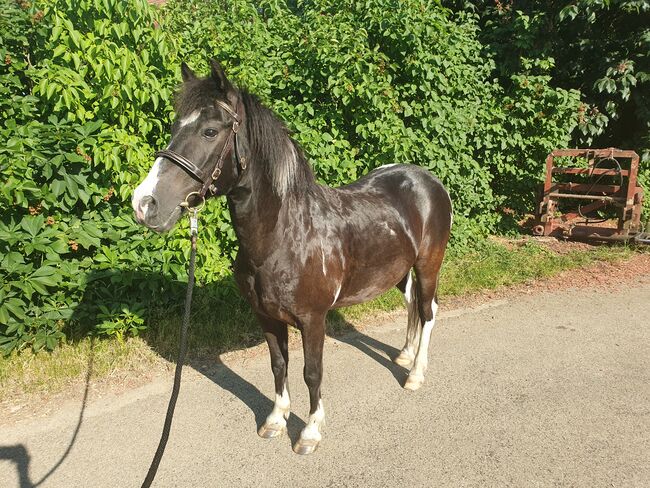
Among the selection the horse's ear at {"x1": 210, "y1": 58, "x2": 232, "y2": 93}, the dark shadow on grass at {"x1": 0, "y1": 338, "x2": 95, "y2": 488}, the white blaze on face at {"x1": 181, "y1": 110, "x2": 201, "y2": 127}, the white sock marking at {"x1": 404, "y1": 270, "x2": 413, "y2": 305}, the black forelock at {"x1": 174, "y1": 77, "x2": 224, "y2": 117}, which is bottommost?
the dark shadow on grass at {"x1": 0, "y1": 338, "x2": 95, "y2": 488}

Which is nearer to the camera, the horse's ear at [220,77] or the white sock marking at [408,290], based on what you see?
the horse's ear at [220,77]

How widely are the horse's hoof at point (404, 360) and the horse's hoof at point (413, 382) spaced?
33cm

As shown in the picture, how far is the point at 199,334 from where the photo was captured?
3.96m

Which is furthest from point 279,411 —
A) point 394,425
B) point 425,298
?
point 425,298

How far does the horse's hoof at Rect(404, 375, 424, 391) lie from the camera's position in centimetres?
334

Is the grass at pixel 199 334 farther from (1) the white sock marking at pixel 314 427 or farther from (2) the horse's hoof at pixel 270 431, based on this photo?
(1) the white sock marking at pixel 314 427

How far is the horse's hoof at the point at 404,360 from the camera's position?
3.72 metres

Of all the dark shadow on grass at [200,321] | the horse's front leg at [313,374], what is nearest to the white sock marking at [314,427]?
the horse's front leg at [313,374]

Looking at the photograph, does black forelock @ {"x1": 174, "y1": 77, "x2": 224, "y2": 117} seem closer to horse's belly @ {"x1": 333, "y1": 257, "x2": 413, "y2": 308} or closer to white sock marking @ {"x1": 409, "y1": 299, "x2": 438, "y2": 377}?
horse's belly @ {"x1": 333, "y1": 257, "x2": 413, "y2": 308}

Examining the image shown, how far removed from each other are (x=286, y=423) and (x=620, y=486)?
1.92 metres

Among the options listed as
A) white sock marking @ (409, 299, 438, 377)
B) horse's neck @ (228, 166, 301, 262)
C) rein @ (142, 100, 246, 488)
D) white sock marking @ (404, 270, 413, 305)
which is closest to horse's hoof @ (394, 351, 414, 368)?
white sock marking @ (409, 299, 438, 377)

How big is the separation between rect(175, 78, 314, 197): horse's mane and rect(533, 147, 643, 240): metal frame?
5777 millimetres

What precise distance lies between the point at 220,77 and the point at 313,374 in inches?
68.1

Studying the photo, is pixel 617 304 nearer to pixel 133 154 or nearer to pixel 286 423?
pixel 286 423
